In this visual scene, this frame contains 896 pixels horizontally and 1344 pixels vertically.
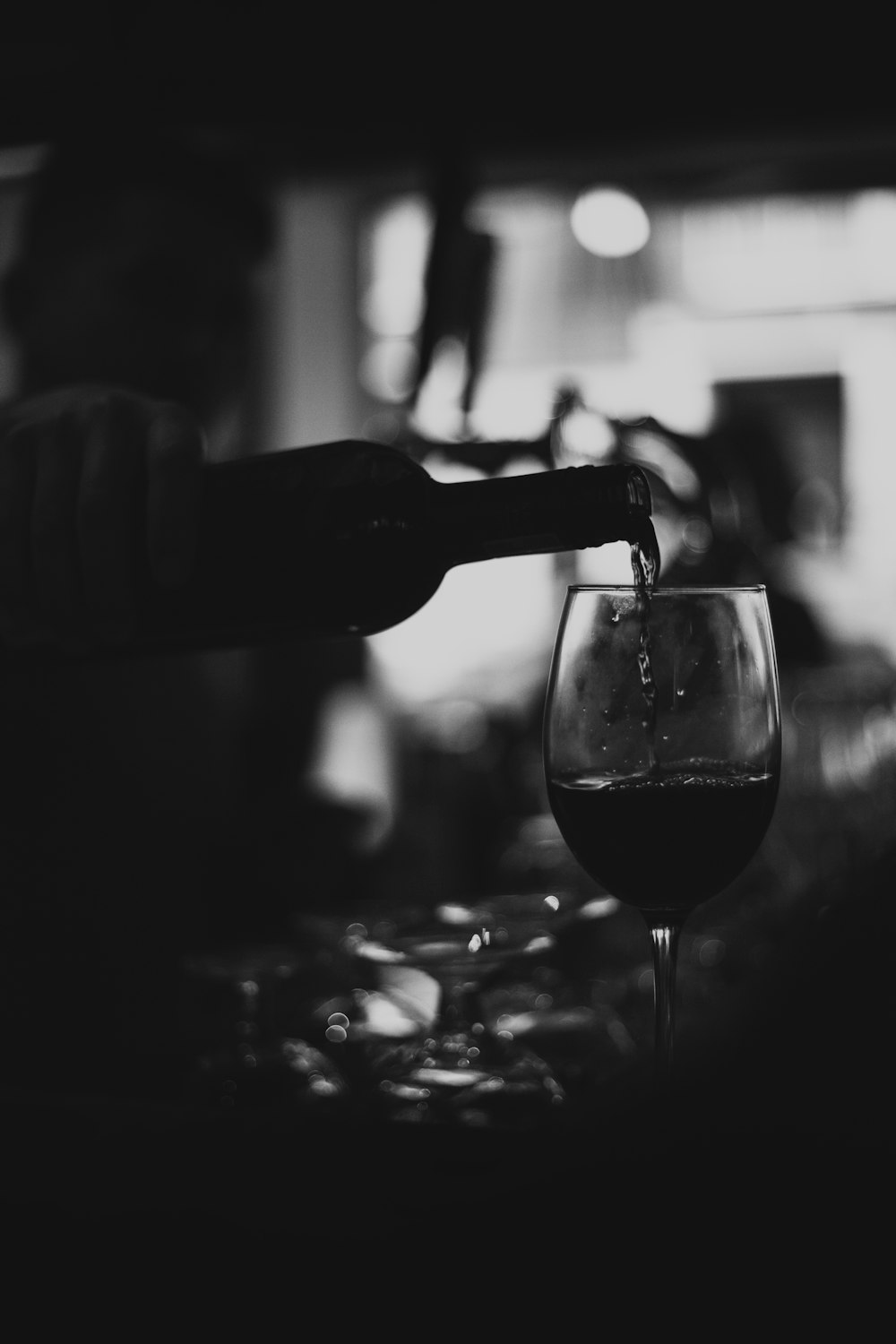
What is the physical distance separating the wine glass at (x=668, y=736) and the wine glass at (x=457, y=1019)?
0.32 ft

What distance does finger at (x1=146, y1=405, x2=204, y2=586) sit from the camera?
853 millimetres

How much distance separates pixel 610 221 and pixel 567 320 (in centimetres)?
99

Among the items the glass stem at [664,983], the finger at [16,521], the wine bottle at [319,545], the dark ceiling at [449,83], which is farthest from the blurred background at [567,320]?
the finger at [16,521]

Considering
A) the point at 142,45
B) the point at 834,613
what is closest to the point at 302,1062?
the point at 142,45

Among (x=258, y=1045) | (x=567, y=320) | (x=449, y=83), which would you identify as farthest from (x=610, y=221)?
(x=258, y=1045)

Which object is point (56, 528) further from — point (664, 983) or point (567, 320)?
point (567, 320)

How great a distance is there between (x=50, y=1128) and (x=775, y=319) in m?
5.43

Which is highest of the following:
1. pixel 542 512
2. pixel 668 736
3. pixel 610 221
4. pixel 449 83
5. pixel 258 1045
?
pixel 610 221

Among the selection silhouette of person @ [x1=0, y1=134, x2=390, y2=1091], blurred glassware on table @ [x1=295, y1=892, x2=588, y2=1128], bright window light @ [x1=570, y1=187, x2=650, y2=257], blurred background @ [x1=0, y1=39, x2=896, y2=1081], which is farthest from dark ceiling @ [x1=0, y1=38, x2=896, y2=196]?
bright window light @ [x1=570, y1=187, x2=650, y2=257]

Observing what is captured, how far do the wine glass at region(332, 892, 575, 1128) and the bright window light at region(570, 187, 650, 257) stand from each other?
3.88 metres

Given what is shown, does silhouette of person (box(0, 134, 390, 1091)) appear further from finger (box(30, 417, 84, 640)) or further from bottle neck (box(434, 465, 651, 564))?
bottle neck (box(434, 465, 651, 564))

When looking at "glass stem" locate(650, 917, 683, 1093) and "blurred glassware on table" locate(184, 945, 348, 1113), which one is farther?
"blurred glassware on table" locate(184, 945, 348, 1113)

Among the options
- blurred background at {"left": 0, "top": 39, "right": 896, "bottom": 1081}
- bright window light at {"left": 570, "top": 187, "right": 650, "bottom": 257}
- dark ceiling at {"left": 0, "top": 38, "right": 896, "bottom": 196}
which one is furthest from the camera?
bright window light at {"left": 570, "top": 187, "right": 650, "bottom": 257}

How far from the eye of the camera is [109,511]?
33.7 inches
